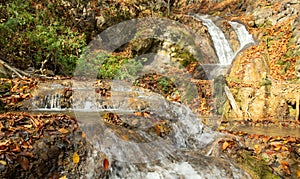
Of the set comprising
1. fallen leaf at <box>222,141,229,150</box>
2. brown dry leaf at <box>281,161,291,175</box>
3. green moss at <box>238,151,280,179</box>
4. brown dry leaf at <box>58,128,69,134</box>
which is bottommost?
brown dry leaf at <box>281,161,291,175</box>

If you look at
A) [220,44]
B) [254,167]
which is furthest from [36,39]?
[220,44]

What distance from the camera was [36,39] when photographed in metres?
8.11

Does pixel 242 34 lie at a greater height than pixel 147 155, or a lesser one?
greater

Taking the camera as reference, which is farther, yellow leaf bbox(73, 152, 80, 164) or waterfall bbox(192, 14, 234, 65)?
waterfall bbox(192, 14, 234, 65)

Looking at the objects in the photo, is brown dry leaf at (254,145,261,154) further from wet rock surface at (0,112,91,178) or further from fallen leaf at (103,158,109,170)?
wet rock surface at (0,112,91,178)

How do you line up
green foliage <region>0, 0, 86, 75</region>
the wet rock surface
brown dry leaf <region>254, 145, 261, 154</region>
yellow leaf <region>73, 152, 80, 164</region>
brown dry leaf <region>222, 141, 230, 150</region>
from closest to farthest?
the wet rock surface < yellow leaf <region>73, 152, 80, 164</region> < brown dry leaf <region>222, 141, 230, 150</region> < brown dry leaf <region>254, 145, 261, 154</region> < green foliage <region>0, 0, 86, 75</region>

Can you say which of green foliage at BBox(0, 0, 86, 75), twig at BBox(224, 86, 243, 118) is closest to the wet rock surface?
twig at BBox(224, 86, 243, 118)

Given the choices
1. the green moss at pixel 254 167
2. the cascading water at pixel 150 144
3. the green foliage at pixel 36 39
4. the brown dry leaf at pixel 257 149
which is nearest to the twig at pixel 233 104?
the cascading water at pixel 150 144

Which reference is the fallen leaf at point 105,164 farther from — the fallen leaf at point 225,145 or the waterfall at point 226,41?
the waterfall at point 226,41

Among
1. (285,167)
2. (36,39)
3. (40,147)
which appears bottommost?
(285,167)

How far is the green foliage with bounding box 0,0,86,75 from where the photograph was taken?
788 cm

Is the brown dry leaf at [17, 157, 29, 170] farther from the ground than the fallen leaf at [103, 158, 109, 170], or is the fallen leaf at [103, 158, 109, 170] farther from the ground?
the brown dry leaf at [17, 157, 29, 170]

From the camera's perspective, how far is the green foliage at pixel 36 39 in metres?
7.88

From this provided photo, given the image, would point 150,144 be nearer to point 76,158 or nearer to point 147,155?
point 147,155
